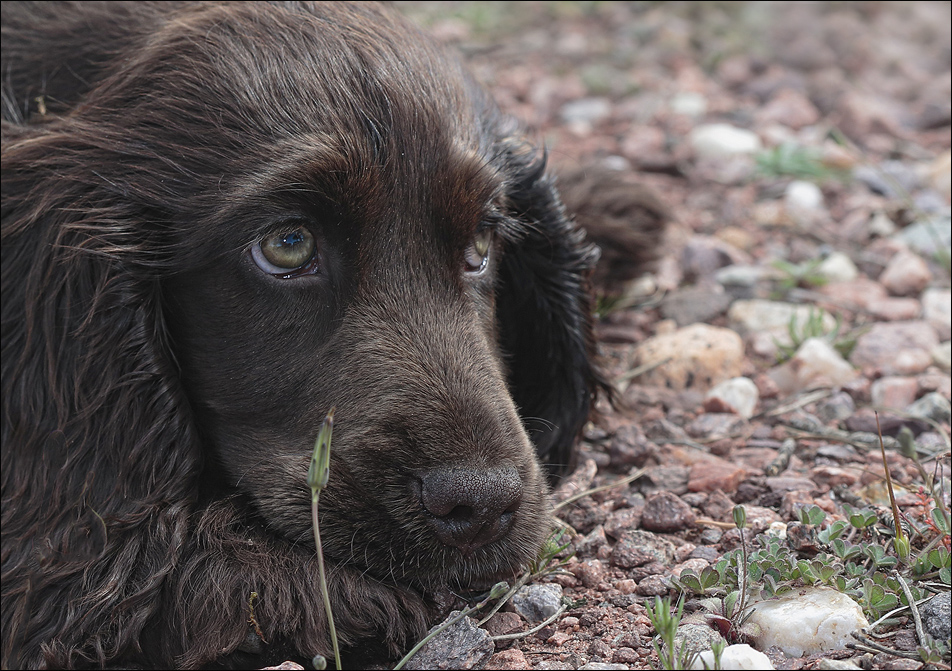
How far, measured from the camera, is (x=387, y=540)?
3.26m

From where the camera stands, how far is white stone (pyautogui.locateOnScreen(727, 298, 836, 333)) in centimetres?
519

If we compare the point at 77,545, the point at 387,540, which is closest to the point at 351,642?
the point at 387,540

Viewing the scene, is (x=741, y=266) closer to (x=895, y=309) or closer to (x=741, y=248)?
(x=741, y=248)

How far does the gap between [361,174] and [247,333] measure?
0.61m

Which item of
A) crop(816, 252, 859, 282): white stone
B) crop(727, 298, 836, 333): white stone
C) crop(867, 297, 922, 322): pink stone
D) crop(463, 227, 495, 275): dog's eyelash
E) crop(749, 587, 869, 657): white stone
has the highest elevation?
crop(463, 227, 495, 275): dog's eyelash

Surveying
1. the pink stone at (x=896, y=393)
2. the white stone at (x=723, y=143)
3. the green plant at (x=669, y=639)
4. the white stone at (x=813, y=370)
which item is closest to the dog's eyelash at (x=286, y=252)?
the green plant at (x=669, y=639)

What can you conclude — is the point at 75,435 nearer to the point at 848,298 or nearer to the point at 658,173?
the point at 848,298

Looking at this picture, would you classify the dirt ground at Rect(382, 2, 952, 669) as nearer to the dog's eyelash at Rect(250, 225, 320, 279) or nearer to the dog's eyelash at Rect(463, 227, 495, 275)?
the dog's eyelash at Rect(463, 227, 495, 275)

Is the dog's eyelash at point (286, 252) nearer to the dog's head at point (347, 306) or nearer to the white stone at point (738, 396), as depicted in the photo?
the dog's head at point (347, 306)

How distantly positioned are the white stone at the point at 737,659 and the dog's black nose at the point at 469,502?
28.2 inches

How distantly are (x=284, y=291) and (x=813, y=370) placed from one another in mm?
2353

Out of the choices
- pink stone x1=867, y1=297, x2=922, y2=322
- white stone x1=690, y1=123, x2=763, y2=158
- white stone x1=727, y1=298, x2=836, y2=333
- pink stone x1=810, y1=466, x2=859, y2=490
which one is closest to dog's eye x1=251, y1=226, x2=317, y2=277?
pink stone x1=810, y1=466, x2=859, y2=490

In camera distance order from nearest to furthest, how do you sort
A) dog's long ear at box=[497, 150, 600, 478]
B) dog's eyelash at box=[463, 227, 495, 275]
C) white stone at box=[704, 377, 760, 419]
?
1. dog's eyelash at box=[463, 227, 495, 275]
2. dog's long ear at box=[497, 150, 600, 478]
3. white stone at box=[704, 377, 760, 419]

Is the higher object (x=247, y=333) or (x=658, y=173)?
(x=247, y=333)
